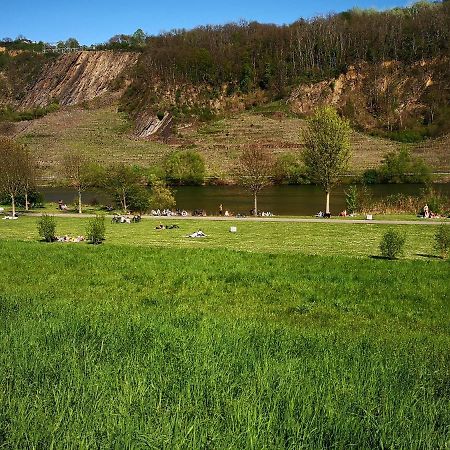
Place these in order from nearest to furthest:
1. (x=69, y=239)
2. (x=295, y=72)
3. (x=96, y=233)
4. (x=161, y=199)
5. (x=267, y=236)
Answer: (x=96, y=233) < (x=69, y=239) < (x=267, y=236) < (x=161, y=199) < (x=295, y=72)

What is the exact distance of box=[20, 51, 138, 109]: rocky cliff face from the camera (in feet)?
584

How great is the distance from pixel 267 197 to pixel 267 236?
33.6 meters

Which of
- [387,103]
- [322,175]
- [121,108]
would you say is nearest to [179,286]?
[322,175]

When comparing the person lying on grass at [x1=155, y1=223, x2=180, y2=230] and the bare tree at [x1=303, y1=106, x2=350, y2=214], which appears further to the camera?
the bare tree at [x1=303, y1=106, x2=350, y2=214]

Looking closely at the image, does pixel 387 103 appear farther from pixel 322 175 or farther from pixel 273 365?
pixel 273 365

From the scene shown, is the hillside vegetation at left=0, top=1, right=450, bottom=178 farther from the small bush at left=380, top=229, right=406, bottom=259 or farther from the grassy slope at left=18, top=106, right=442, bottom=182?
the small bush at left=380, top=229, right=406, bottom=259

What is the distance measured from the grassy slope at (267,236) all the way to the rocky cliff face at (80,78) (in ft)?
495

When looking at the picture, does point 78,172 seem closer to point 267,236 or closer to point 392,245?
point 267,236

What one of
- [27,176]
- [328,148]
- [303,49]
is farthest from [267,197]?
[303,49]

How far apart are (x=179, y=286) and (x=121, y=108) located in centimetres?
15205

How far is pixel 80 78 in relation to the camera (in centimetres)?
18400

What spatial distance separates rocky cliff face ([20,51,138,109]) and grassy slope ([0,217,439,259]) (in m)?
151

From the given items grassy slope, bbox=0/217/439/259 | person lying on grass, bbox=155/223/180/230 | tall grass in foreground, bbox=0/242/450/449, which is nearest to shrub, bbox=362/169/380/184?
grassy slope, bbox=0/217/439/259

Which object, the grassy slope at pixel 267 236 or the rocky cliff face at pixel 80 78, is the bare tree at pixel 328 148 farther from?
the rocky cliff face at pixel 80 78
